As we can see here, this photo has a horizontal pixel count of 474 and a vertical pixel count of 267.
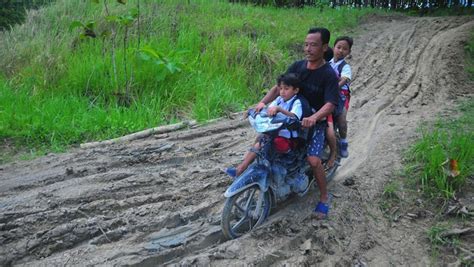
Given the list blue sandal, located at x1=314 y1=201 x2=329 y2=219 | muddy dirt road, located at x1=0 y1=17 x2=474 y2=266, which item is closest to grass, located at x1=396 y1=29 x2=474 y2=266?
muddy dirt road, located at x1=0 y1=17 x2=474 y2=266

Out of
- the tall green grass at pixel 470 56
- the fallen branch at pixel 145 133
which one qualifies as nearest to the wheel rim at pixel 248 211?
the fallen branch at pixel 145 133


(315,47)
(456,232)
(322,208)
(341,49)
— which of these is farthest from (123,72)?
(456,232)

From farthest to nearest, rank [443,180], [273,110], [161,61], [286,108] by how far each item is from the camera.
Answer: [161,61]
[443,180]
[286,108]
[273,110]

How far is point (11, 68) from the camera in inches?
309

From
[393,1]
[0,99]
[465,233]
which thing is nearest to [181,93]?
[0,99]

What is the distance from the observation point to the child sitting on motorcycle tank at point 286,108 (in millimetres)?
3939

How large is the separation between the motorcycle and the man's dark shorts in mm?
106

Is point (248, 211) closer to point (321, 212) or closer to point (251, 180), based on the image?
point (251, 180)

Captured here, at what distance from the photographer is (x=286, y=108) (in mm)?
4121

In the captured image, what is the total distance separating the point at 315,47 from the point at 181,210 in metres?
2.11

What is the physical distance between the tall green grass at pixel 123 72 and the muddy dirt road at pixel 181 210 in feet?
2.44

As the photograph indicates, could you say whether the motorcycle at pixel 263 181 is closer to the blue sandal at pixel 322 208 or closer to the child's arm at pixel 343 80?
the blue sandal at pixel 322 208

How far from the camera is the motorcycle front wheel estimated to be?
154 inches

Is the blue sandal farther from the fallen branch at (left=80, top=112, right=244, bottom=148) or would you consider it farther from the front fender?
the fallen branch at (left=80, top=112, right=244, bottom=148)
